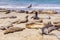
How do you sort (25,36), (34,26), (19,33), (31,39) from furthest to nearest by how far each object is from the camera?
(34,26) → (19,33) → (25,36) → (31,39)

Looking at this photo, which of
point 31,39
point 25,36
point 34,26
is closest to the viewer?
point 31,39

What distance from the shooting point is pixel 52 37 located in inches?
213

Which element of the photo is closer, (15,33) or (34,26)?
(15,33)

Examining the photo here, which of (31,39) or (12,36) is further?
(12,36)

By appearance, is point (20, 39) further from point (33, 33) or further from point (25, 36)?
point (33, 33)

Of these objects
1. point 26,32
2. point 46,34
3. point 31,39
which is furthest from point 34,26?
point 31,39

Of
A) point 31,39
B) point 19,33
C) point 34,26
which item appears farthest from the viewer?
point 34,26

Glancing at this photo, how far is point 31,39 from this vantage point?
5176 millimetres

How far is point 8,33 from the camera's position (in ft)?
19.2

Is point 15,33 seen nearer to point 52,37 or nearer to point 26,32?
point 26,32

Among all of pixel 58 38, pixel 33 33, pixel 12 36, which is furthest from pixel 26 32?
pixel 58 38

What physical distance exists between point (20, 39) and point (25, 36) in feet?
1.32

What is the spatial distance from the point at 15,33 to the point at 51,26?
1.10 metres

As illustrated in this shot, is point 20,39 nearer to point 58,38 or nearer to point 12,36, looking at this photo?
point 12,36
